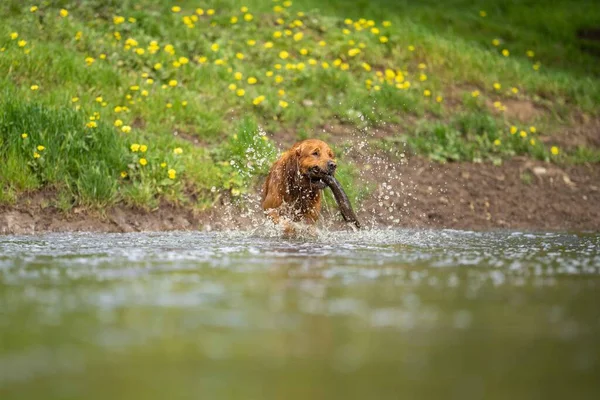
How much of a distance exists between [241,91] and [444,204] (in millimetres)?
3143

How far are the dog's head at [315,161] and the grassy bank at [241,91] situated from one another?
1.85 m

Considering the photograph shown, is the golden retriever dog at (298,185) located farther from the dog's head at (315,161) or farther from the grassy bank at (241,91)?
the grassy bank at (241,91)

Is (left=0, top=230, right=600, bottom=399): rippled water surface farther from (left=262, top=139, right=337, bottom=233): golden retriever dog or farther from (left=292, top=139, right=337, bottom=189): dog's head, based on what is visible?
(left=262, top=139, right=337, bottom=233): golden retriever dog

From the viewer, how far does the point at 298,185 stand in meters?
9.45

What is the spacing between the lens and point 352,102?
13477 millimetres

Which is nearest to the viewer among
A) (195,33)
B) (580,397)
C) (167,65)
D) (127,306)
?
(580,397)

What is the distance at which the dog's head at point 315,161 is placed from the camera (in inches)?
358

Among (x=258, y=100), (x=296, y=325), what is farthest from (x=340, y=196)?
(x=296, y=325)

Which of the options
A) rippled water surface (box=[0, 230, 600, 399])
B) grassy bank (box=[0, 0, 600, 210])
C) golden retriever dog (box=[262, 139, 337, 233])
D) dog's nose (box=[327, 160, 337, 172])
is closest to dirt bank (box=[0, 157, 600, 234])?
grassy bank (box=[0, 0, 600, 210])

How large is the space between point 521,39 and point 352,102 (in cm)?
569

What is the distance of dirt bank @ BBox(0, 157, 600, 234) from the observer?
10.2m

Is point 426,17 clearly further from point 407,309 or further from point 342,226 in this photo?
point 407,309

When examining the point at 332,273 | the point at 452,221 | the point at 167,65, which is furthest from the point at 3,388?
the point at 167,65

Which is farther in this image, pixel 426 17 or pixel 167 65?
pixel 426 17
